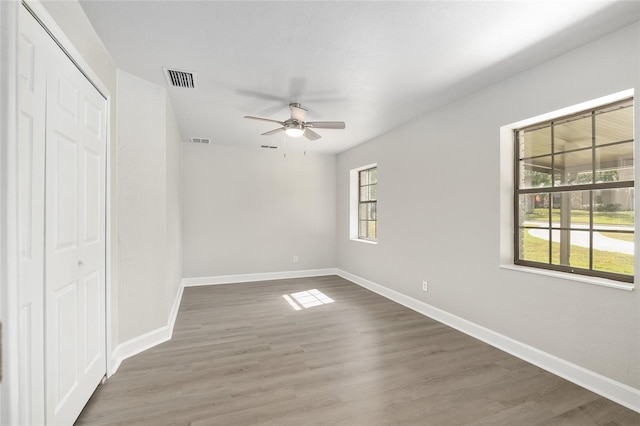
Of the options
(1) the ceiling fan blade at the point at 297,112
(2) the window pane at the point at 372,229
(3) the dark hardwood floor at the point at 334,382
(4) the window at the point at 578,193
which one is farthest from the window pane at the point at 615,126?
(2) the window pane at the point at 372,229

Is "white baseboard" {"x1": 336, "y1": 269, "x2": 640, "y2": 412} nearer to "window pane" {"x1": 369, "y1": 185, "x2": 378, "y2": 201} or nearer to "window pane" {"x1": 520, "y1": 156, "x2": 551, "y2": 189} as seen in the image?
"window pane" {"x1": 520, "y1": 156, "x2": 551, "y2": 189}

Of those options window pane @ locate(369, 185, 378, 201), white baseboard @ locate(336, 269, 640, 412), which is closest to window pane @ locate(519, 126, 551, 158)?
white baseboard @ locate(336, 269, 640, 412)

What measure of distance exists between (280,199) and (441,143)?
3428 mm

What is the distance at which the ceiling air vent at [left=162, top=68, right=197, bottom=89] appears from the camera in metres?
2.78

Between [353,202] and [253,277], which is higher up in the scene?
[353,202]

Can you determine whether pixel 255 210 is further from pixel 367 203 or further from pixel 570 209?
pixel 570 209

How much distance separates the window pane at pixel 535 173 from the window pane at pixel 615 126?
A: 1.37 ft

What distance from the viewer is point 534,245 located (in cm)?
292

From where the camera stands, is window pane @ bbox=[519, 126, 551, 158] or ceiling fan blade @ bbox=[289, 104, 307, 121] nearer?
window pane @ bbox=[519, 126, 551, 158]

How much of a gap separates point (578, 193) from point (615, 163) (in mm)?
327

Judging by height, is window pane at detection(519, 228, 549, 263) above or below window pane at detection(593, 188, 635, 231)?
below

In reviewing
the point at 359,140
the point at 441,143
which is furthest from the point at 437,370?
the point at 359,140

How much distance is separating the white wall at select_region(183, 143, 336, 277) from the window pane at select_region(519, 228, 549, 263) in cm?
398

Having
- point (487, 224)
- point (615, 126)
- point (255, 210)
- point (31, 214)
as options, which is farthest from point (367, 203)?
point (31, 214)
